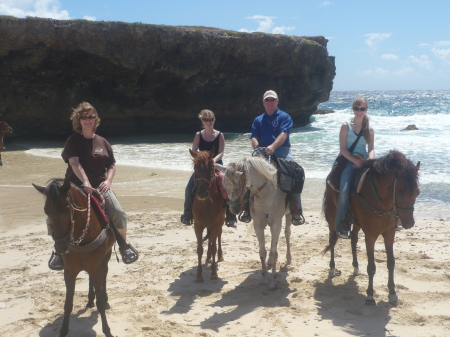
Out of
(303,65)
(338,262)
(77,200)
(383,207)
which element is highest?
(303,65)

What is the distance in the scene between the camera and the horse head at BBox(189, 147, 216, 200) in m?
5.35

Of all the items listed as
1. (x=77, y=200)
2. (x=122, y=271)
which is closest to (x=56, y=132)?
(x=122, y=271)

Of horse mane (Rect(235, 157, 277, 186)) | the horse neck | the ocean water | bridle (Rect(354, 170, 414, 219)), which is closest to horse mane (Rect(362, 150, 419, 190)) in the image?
bridle (Rect(354, 170, 414, 219))

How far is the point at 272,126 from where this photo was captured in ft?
20.0

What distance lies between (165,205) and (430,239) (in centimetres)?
557

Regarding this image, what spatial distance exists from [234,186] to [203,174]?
406 mm

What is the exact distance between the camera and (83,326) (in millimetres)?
4605

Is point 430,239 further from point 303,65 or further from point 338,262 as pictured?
point 303,65

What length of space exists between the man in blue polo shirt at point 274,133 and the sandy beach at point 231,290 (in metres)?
0.87

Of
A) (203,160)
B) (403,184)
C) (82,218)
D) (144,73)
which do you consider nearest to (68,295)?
(82,218)

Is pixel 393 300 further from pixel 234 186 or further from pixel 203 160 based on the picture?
pixel 203 160

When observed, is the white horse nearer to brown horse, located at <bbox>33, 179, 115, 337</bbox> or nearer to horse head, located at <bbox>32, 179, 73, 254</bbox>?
brown horse, located at <bbox>33, 179, 115, 337</bbox>

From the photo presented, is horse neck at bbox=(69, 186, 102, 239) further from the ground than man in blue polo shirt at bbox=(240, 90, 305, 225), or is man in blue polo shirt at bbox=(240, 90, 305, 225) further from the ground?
man in blue polo shirt at bbox=(240, 90, 305, 225)

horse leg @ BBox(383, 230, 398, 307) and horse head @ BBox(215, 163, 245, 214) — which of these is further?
horse head @ BBox(215, 163, 245, 214)
